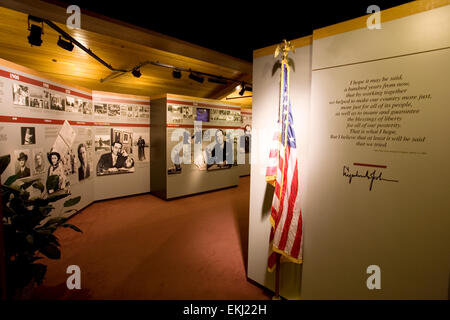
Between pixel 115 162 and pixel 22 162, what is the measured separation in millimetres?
2619

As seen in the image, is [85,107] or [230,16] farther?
[85,107]

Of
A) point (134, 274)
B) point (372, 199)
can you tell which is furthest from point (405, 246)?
point (134, 274)

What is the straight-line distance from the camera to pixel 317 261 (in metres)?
2.25

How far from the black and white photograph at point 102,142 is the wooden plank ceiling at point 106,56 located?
5.23ft

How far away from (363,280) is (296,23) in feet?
11.3

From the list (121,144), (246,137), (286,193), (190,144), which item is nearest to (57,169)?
(121,144)

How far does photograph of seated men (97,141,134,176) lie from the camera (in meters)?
5.83

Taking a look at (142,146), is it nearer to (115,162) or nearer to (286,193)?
(115,162)

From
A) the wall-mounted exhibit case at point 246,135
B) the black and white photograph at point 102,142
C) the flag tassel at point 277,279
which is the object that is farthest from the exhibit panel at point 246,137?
the flag tassel at point 277,279

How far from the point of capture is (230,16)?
3703 mm

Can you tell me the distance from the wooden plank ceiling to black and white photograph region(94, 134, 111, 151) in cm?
159

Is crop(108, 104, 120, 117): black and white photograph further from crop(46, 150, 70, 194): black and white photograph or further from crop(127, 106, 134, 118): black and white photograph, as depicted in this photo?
crop(46, 150, 70, 194): black and white photograph
